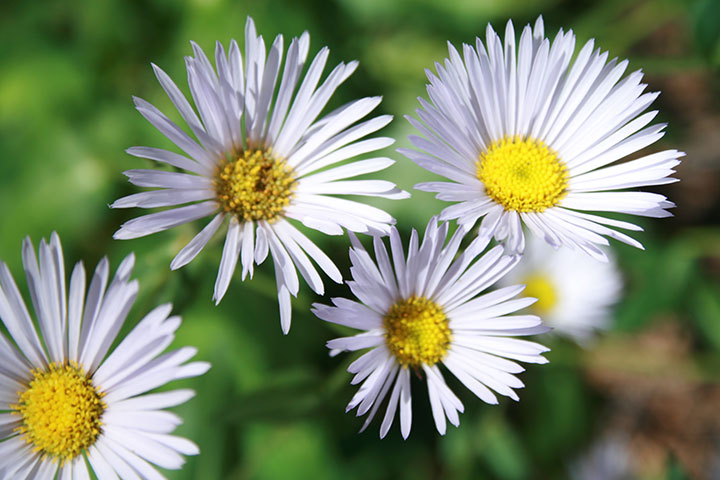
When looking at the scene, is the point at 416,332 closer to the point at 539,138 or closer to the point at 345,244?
the point at 539,138

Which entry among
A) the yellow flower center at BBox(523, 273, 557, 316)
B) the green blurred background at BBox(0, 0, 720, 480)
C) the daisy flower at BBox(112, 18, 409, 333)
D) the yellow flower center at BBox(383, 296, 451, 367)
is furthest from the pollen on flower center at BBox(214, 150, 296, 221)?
the yellow flower center at BBox(523, 273, 557, 316)

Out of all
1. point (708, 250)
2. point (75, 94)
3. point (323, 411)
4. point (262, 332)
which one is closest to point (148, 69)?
point (75, 94)

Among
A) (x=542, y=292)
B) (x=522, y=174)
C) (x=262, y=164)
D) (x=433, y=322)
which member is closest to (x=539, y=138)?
(x=522, y=174)

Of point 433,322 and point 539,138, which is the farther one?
point 539,138

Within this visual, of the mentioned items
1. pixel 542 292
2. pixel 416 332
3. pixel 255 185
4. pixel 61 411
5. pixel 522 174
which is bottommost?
pixel 61 411

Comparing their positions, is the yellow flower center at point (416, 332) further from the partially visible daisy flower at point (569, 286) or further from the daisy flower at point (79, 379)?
the partially visible daisy flower at point (569, 286)

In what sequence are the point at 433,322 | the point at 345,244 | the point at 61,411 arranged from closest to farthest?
A: the point at 61,411 < the point at 433,322 < the point at 345,244
